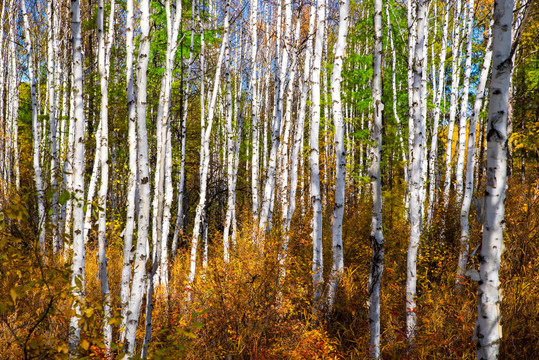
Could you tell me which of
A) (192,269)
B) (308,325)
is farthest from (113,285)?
(308,325)

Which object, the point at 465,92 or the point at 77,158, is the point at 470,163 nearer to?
the point at 465,92

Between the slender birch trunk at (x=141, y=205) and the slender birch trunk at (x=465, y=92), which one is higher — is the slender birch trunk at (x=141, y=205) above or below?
below

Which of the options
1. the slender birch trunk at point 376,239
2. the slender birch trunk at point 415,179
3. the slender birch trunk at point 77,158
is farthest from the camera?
the slender birch trunk at point 415,179

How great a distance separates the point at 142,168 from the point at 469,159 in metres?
5.28

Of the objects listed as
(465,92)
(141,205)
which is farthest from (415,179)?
(141,205)

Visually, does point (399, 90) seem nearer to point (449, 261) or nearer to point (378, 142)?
point (449, 261)

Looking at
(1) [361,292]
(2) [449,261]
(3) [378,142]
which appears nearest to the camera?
(3) [378,142]

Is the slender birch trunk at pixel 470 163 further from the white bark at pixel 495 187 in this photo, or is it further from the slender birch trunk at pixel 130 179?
the slender birch trunk at pixel 130 179

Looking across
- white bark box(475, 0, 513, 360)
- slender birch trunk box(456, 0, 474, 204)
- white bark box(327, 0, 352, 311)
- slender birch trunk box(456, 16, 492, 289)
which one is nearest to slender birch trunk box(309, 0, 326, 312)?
white bark box(327, 0, 352, 311)

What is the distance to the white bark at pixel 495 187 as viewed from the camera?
2016 mm

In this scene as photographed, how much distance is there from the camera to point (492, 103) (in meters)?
2.04

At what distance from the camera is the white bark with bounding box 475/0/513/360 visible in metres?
2.02

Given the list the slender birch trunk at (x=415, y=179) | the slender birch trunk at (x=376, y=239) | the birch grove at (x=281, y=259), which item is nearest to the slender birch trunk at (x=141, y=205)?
the birch grove at (x=281, y=259)

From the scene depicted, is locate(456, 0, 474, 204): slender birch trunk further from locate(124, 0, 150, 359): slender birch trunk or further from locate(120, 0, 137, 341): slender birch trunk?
locate(120, 0, 137, 341): slender birch trunk
